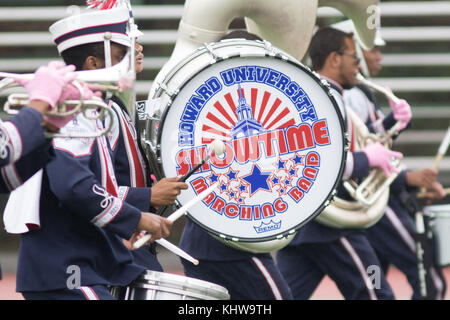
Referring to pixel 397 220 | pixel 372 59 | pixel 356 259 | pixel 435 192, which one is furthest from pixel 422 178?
pixel 356 259

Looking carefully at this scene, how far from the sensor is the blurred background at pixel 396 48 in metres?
10.4

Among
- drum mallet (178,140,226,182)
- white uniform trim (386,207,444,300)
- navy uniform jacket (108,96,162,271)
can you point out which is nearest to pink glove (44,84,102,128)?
navy uniform jacket (108,96,162,271)

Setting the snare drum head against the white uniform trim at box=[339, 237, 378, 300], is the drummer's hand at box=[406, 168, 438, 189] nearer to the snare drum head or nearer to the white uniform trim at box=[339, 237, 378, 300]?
the white uniform trim at box=[339, 237, 378, 300]

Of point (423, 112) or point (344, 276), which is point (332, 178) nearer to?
point (344, 276)

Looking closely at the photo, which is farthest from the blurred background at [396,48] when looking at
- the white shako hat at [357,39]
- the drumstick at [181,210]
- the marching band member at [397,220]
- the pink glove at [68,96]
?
the pink glove at [68,96]

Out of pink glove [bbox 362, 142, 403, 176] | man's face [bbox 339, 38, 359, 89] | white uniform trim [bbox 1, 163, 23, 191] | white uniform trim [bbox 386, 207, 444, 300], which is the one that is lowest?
white uniform trim [bbox 386, 207, 444, 300]

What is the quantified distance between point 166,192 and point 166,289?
368 mm

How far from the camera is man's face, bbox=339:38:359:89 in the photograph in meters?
6.07

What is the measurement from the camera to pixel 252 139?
417cm

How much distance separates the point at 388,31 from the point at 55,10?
10.5 ft

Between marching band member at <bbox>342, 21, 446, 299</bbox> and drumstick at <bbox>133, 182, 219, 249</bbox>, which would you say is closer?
drumstick at <bbox>133, 182, 219, 249</bbox>

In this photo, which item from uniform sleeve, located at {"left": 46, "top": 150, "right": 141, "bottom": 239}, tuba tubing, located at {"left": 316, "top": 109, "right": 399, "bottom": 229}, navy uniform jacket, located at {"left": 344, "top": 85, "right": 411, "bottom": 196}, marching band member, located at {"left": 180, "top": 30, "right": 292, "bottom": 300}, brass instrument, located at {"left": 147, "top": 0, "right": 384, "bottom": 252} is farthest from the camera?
navy uniform jacket, located at {"left": 344, "top": 85, "right": 411, "bottom": 196}

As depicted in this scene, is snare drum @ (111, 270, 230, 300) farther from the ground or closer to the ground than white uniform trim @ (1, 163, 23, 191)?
closer to the ground

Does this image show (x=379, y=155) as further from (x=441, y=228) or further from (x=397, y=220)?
(x=397, y=220)
